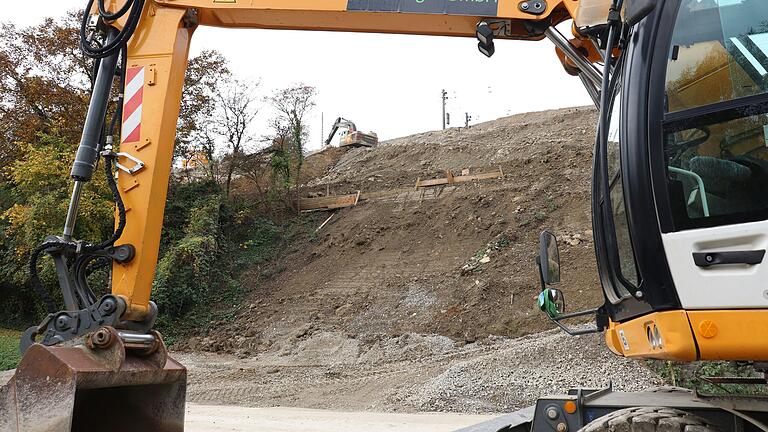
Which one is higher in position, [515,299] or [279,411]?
[515,299]

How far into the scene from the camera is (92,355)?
350 cm

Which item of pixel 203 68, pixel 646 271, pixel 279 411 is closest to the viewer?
pixel 646 271

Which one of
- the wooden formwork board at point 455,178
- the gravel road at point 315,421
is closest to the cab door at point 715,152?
the gravel road at point 315,421

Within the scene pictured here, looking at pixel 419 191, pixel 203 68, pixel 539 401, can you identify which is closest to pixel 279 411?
pixel 539 401

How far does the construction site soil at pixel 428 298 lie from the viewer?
10742mm

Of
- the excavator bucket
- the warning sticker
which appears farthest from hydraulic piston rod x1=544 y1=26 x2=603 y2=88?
the excavator bucket

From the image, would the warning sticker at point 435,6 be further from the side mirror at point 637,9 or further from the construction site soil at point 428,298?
Answer: the construction site soil at point 428,298

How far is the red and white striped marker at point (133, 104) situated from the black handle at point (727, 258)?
330 centimetres

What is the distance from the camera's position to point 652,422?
8.46 ft

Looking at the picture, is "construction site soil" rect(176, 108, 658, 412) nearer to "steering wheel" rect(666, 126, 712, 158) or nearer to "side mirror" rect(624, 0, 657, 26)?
"steering wheel" rect(666, 126, 712, 158)

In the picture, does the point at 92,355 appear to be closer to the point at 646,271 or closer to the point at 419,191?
the point at 646,271

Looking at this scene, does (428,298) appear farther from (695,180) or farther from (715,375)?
(695,180)

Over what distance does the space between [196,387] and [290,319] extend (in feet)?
19.6

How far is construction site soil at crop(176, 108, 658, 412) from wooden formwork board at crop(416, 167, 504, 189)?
31cm
